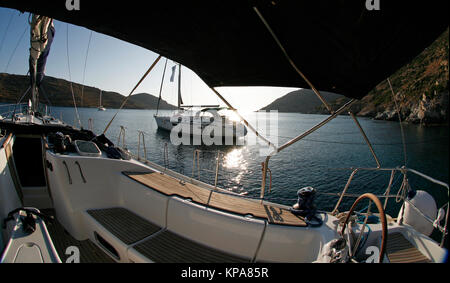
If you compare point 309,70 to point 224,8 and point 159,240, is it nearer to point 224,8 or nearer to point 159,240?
point 224,8

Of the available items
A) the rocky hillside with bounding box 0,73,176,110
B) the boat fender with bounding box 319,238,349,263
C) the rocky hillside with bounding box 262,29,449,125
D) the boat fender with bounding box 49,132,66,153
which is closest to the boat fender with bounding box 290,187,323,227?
the boat fender with bounding box 319,238,349,263

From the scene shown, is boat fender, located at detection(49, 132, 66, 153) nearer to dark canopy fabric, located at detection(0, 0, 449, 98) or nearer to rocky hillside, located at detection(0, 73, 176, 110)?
dark canopy fabric, located at detection(0, 0, 449, 98)

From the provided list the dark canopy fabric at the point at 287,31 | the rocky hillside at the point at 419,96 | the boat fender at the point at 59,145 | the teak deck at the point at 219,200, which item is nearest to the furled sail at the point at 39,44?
the boat fender at the point at 59,145

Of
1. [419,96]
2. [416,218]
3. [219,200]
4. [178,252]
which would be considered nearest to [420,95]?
[419,96]

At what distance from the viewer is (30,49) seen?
801 cm

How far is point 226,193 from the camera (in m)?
3.66

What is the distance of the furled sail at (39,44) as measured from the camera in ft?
24.2

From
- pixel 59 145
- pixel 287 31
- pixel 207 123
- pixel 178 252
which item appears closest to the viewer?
pixel 287 31

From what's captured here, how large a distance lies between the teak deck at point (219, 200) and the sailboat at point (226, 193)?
20mm

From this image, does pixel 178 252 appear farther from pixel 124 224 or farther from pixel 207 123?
pixel 207 123

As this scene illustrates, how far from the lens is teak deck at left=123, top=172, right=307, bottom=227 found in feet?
8.88

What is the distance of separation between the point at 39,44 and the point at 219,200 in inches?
386

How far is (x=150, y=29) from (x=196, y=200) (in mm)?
2369
